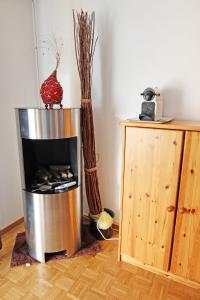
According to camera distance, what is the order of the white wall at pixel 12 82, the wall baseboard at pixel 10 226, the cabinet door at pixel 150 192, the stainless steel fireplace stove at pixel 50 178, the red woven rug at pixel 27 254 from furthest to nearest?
the wall baseboard at pixel 10 226
the white wall at pixel 12 82
the red woven rug at pixel 27 254
the stainless steel fireplace stove at pixel 50 178
the cabinet door at pixel 150 192

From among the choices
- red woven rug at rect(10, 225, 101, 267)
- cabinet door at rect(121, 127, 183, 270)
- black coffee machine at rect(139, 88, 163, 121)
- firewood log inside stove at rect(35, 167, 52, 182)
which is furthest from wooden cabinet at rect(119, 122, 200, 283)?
firewood log inside stove at rect(35, 167, 52, 182)

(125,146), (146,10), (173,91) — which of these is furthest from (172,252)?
(146,10)

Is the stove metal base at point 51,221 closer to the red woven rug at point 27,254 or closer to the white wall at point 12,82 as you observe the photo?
the red woven rug at point 27,254

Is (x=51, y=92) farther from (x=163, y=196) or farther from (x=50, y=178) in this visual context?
(x=163, y=196)

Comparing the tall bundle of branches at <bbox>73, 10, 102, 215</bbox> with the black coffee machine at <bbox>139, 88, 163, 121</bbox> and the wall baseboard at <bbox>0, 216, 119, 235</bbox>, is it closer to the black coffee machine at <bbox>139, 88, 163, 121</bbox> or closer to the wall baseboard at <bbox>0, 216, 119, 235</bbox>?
the wall baseboard at <bbox>0, 216, 119, 235</bbox>

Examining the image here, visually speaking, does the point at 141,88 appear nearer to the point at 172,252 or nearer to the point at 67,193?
the point at 67,193

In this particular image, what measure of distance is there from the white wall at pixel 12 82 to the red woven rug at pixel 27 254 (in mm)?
304

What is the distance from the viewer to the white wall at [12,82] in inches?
74.8

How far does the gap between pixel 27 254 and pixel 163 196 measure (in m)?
1.25

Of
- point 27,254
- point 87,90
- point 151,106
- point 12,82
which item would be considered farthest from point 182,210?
point 12,82

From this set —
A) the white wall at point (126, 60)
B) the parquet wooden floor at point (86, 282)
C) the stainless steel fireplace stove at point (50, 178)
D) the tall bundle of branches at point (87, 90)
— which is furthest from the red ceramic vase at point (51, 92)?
the parquet wooden floor at point (86, 282)

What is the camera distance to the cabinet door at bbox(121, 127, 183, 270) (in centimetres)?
135

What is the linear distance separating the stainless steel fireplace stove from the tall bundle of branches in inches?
6.8

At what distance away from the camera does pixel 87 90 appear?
1.77 metres
